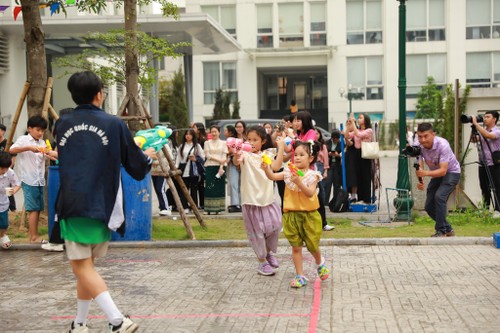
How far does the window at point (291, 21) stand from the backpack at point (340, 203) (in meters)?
Answer: 32.6

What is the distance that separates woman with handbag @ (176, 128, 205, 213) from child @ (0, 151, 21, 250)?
5.05 metres

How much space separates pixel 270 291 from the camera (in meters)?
7.62

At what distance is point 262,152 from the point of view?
346 inches

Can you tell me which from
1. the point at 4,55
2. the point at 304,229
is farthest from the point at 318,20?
the point at 304,229

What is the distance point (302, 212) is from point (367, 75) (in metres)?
39.1

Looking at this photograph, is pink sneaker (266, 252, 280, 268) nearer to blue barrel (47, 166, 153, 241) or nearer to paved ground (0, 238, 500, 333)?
paved ground (0, 238, 500, 333)

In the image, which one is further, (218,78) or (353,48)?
(218,78)

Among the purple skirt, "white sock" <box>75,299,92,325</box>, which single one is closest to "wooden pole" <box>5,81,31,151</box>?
the purple skirt

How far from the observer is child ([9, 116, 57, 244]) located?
422 inches

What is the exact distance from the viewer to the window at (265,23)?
4644cm

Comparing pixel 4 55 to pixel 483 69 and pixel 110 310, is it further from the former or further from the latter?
pixel 483 69

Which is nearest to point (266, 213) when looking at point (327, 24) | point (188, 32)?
point (188, 32)

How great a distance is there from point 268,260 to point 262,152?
3.85 ft

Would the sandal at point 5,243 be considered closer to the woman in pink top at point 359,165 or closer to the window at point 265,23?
the woman in pink top at point 359,165
